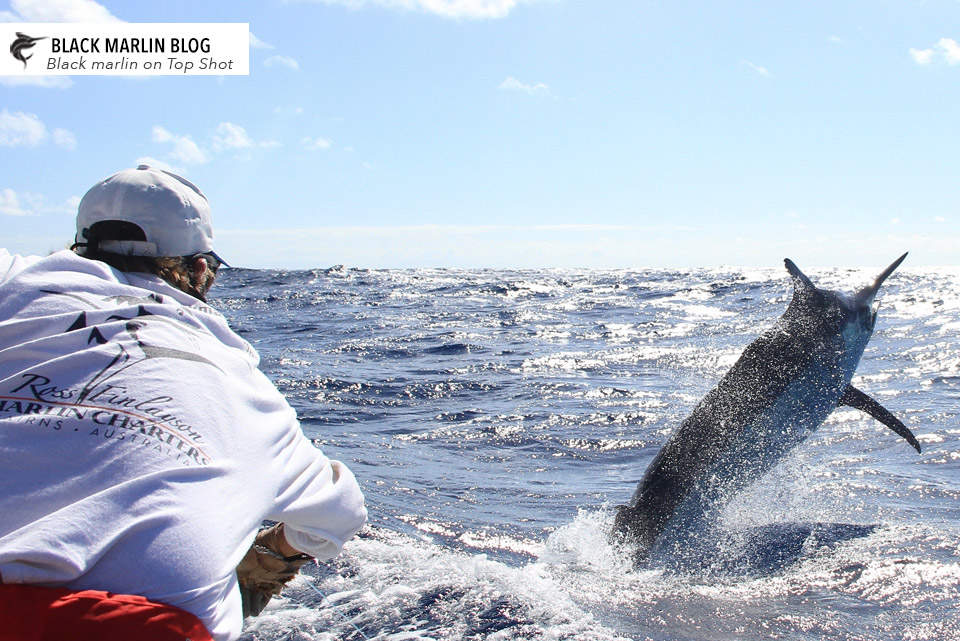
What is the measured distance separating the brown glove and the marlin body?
3.26 m

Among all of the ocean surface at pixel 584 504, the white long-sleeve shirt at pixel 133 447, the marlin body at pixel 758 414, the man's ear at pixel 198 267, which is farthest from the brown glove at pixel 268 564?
the marlin body at pixel 758 414

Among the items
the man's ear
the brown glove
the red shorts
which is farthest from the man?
the brown glove

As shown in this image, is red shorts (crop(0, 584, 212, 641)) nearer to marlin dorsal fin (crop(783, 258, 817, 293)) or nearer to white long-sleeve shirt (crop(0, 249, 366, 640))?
white long-sleeve shirt (crop(0, 249, 366, 640))

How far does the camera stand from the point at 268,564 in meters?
2.08

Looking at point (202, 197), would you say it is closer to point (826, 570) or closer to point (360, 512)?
point (360, 512)

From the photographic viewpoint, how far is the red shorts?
117cm

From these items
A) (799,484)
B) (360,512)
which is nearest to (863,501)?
(799,484)

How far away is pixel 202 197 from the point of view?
203 cm

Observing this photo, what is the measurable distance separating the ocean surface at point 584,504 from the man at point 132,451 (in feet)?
7.89

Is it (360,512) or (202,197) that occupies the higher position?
(202,197)

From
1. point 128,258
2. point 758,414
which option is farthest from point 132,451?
point 758,414

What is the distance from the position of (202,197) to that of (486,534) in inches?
154

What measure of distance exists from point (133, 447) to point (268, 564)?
0.87 m

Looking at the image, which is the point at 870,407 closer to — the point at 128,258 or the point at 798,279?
the point at 798,279
